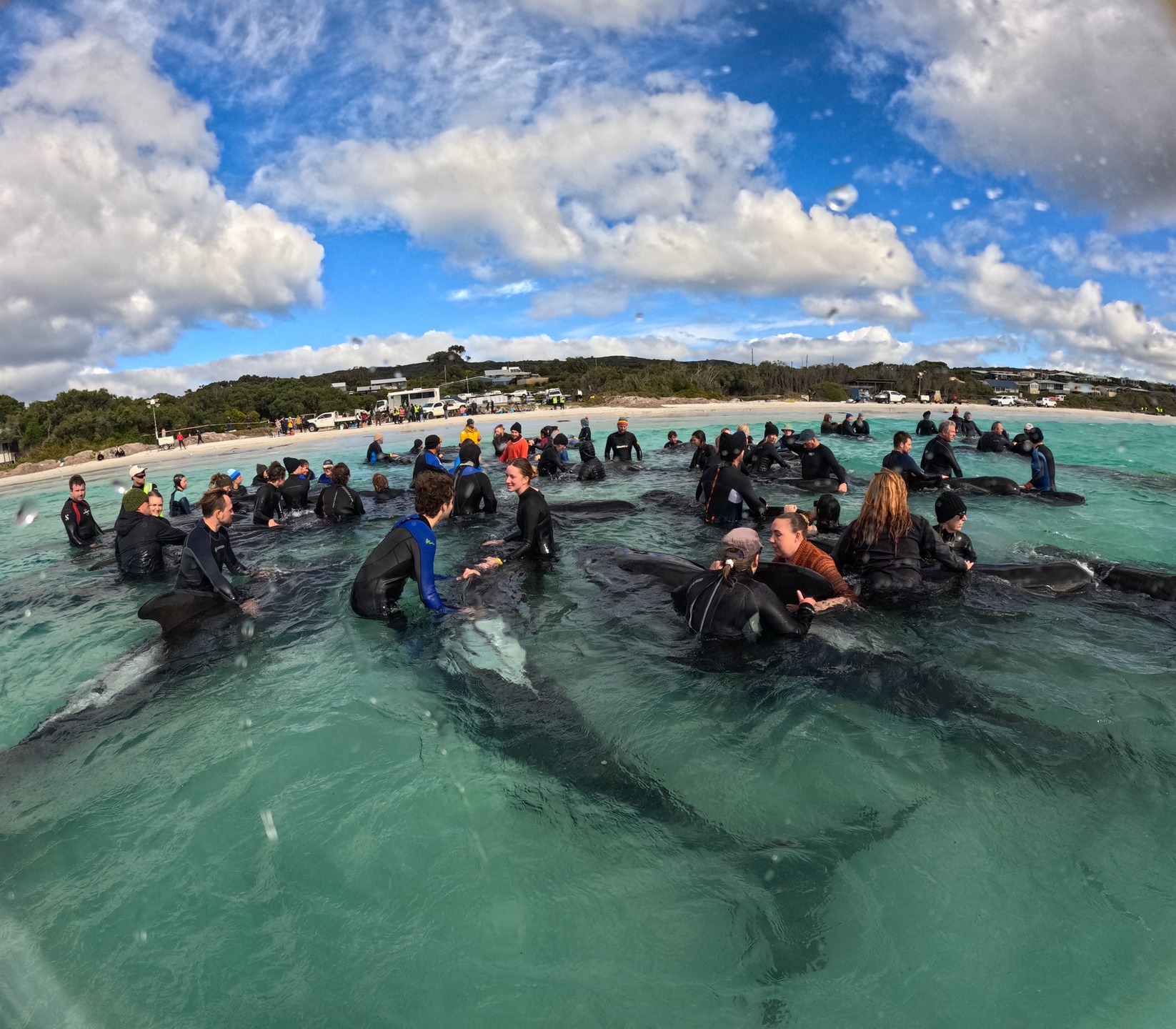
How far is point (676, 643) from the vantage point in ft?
20.4

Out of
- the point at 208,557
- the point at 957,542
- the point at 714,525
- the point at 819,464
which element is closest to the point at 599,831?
the point at 208,557

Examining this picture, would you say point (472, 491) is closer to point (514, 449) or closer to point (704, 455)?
point (514, 449)

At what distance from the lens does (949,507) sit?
7.11m

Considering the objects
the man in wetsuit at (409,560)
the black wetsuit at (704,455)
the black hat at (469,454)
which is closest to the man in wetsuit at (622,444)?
the black wetsuit at (704,455)

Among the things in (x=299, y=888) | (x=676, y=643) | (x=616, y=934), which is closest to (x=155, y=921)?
(x=299, y=888)

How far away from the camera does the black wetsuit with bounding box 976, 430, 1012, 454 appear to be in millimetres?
20953

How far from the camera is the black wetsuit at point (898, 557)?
21.8 ft

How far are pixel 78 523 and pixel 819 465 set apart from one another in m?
15.3

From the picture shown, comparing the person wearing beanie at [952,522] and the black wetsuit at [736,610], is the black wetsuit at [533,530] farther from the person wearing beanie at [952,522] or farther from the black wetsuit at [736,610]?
the person wearing beanie at [952,522]

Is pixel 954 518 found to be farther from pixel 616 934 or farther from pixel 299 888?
pixel 299 888

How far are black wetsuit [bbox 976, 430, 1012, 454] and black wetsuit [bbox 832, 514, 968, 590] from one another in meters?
17.1

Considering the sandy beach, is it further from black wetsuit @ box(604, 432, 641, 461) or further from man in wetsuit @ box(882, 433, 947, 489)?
man in wetsuit @ box(882, 433, 947, 489)

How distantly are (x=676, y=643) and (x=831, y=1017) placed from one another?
3601 mm

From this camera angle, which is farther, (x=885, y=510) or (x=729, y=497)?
(x=729, y=497)
